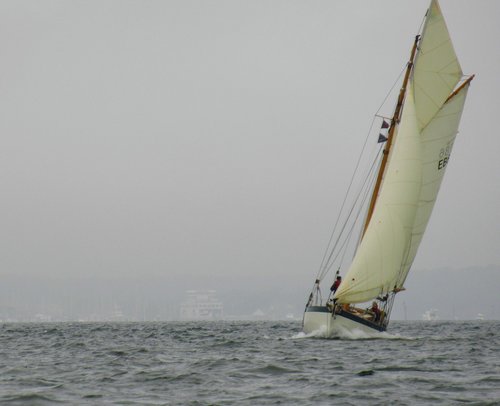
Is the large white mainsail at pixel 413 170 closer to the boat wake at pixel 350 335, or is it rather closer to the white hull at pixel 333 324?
the white hull at pixel 333 324

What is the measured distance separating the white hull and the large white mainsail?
1193mm

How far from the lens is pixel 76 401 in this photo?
22578 millimetres

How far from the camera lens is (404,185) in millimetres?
48375

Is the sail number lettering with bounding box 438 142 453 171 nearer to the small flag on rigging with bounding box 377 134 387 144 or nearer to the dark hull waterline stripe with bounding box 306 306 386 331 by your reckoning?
the small flag on rigging with bounding box 377 134 387 144

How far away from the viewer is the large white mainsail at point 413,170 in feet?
156

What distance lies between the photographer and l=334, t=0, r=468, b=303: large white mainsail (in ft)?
156

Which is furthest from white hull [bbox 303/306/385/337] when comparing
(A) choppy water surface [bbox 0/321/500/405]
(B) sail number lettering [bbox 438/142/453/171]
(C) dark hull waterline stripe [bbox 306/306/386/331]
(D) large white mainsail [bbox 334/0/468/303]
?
(B) sail number lettering [bbox 438/142/453/171]

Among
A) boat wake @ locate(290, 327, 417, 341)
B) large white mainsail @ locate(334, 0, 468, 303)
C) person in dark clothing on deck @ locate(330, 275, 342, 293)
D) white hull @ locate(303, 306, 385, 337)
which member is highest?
large white mainsail @ locate(334, 0, 468, 303)

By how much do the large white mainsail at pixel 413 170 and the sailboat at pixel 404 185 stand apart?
59mm

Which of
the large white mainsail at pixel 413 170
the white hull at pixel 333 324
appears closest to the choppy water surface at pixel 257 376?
the white hull at pixel 333 324

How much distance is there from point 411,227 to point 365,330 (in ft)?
22.5

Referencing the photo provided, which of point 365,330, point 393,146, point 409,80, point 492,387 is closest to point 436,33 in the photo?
point 409,80

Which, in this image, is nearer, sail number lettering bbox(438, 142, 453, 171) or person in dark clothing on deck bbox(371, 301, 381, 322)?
person in dark clothing on deck bbox(371, 301, 381, 322)

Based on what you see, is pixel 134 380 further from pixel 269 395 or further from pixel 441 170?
pixel 441 170
